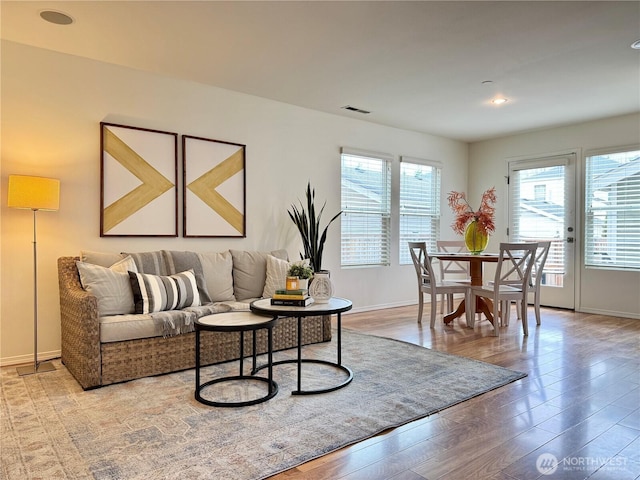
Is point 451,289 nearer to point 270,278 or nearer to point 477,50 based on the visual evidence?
point 270,278

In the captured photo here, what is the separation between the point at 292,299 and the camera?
2.91 m

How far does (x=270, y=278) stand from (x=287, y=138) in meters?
1.73

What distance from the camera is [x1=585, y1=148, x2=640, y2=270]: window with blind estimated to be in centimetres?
535

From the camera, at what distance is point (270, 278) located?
4.11 meters

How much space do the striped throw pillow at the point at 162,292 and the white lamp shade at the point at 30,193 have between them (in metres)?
0.79

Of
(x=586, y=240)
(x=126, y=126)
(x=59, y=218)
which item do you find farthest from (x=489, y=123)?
(x=59, y=218)

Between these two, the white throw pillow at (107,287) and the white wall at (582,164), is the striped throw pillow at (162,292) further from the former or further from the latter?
the white wall at (582,164)

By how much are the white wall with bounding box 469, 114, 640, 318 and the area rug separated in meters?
3.26

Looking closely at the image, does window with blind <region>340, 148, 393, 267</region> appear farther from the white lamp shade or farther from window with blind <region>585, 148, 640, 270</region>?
the white lamp shade

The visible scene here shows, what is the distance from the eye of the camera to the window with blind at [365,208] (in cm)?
552

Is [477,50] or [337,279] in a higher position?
[477,50]

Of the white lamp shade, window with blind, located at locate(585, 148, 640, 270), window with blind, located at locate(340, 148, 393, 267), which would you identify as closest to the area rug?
the white lamp shade

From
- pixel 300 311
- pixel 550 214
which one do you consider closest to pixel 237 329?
pixel 300 311

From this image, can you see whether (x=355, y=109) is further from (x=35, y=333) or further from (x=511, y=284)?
(x=35, y=333)
